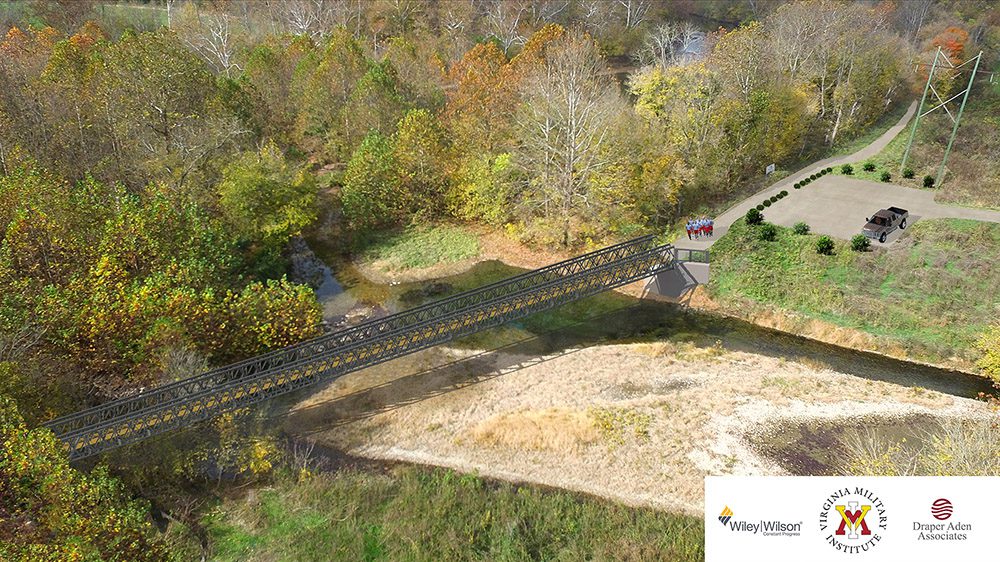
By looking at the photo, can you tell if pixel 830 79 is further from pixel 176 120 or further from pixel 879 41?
pixel 176 120

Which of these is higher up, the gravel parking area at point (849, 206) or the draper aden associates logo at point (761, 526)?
the gravel parking area at point (849, 206)

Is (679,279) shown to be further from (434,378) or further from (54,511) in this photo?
(54,511)

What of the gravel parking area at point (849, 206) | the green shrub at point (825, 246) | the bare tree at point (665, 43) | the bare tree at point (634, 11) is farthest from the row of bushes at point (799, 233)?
the bare tree at point (634, 11)

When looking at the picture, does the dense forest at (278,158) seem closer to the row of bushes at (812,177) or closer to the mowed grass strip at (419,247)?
the mowed grass strip at (419,247)

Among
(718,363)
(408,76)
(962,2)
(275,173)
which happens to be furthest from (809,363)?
(962,2)

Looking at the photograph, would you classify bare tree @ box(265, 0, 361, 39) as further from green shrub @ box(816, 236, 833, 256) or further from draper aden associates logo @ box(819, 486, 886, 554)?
draper aden associates logo @ box(819, 486, 886, 554)

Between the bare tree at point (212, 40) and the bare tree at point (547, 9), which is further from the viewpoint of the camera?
the bare tree at point (547, 9)

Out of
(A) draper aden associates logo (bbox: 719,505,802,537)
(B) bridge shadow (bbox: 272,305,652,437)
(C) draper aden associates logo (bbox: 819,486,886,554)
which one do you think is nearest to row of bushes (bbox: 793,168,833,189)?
(B) bridge shadow (bbox: 272,305,652,437)
